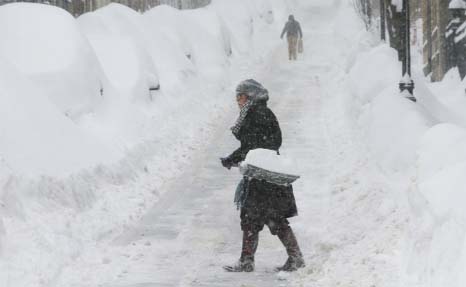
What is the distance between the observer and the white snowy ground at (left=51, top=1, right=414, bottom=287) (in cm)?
707

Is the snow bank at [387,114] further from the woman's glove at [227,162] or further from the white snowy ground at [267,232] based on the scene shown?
the woman's glove at [227,162]

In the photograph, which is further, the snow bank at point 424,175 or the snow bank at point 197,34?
the snow bank at point 197,34

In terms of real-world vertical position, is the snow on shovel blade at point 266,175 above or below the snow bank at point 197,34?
above

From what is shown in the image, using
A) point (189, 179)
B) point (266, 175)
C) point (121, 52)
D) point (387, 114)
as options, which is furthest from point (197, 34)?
point (266, 175)

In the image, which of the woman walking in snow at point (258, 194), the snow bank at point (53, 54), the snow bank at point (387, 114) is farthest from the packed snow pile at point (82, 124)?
the snow bank at point (387, 114)

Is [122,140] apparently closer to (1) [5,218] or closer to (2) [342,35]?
(1) [5,218]

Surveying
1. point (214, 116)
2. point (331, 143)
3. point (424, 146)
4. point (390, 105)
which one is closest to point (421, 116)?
point (390, 105)

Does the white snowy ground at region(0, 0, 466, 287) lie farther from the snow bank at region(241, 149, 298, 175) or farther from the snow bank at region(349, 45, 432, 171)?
the snow bank at region(241, 149, 298, 175)

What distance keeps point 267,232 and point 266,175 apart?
1967mm

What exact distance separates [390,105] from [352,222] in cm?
380

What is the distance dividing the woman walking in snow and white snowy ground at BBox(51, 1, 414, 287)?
191 millimetres

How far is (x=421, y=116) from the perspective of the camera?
10273mm

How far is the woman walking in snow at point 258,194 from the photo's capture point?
7.26 meters

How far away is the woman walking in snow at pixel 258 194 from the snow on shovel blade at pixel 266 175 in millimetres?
124
